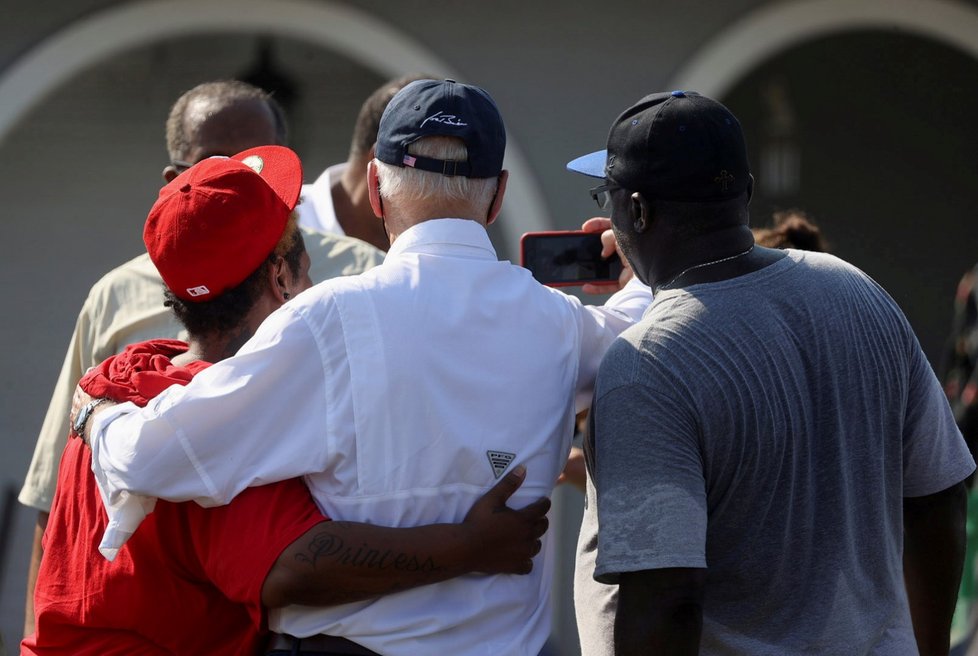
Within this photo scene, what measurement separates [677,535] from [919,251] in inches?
201

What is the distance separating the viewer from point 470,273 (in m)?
1.91

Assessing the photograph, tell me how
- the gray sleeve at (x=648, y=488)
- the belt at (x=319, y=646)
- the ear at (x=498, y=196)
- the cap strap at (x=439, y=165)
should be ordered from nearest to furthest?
the gray sleeve at (x=648, y=488) < the belt at (x=319, y=646) < the cap strap at (x=439, y=165) < the ear at (x=498, y=196)

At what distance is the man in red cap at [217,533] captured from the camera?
5.88ft

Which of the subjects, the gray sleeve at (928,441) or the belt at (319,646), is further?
the gray sleeve at (928,441)

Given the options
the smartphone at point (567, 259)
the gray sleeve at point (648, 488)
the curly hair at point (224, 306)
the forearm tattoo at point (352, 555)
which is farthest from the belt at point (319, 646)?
the smartphone at point (567, 259)

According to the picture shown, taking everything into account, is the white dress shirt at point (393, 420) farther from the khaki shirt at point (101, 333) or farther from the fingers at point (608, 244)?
the khaki shirt at point (101, 333)

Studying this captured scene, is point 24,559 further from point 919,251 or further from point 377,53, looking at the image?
point 919,251

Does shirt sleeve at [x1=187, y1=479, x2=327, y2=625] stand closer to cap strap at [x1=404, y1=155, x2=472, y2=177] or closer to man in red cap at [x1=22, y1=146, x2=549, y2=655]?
man in red cap at [x1=22, y1=146, x2=549, y2=655]

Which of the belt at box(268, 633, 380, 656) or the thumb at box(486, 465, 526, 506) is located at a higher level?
the thumb at box(486, 465, 526, 506)

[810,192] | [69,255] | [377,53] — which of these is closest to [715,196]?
[377,53]

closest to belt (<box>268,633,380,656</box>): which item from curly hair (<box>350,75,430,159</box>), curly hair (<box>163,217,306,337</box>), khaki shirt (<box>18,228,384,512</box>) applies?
curly hair (<box>163,217,306,337</box>)
